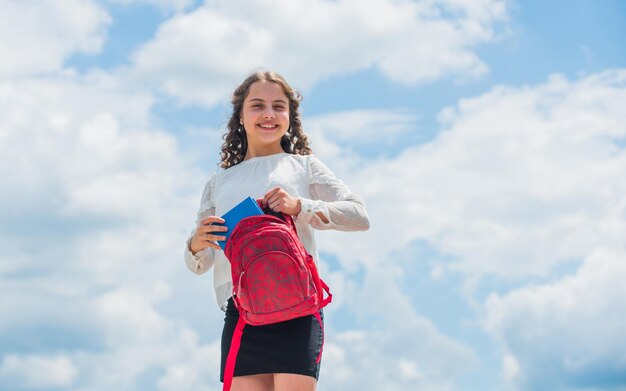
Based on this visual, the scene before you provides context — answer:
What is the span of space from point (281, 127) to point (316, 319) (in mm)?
1169

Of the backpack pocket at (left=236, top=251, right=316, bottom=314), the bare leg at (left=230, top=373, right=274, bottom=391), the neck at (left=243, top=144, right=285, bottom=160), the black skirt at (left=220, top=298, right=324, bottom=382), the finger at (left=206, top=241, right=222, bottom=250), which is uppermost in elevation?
the neck at (left=243, top=144, right=285, bottom=160)

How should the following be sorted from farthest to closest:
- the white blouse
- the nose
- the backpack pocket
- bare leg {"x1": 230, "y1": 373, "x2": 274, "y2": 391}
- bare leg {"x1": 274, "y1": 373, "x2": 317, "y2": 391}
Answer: the nose, the white blouse, bare leg {"x1": 230, "y1": 373, "x2": 274, "y2": 391}, bare leg {"x1": 274, "y1": 373, "x2": 317, "y2": 391}, the backpack pocket

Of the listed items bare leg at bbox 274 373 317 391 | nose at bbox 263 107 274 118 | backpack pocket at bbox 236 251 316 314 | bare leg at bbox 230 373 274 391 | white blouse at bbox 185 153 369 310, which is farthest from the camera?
nose at bbox 263 107 274 118

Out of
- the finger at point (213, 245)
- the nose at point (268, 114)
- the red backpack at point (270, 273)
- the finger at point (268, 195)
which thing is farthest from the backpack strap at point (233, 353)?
the nose at point (268, 114)

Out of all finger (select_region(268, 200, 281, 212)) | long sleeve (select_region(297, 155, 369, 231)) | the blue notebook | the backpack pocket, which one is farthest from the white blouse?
the backpack pocket

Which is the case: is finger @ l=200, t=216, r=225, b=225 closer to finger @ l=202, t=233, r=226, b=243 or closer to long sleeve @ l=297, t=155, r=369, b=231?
finger @ l=202, t=233, r=226, b=243

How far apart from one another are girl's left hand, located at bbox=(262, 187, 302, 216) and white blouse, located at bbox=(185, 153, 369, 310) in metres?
0.08

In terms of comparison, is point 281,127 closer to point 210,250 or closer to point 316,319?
point 210,250

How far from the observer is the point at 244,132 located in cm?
539

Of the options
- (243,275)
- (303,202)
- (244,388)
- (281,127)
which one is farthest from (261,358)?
(281,127)

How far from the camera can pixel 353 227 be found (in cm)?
479

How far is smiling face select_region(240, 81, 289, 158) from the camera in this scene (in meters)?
5.08

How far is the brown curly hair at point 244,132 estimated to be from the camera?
5234 mm

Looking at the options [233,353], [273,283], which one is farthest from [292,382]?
[273,283]
